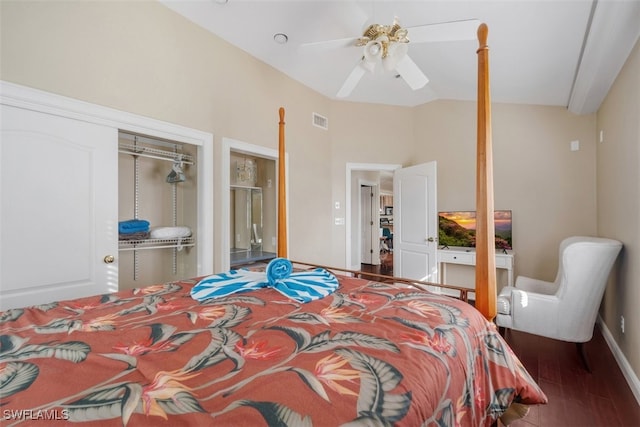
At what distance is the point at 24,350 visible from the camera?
2.74 feet

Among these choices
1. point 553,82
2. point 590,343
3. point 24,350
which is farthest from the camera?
point 553,82

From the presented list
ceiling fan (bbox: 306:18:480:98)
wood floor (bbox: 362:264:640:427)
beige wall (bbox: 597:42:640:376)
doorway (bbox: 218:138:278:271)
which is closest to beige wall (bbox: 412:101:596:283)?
beige wall (bbox: 597:42:640:376)

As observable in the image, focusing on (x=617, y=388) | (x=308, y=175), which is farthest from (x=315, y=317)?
(x=308, y=175)

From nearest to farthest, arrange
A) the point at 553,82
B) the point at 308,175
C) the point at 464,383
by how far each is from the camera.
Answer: the point at 464,383 → the point at 553,82 → the point at 308,175

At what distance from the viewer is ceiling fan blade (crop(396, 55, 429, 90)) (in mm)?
2009

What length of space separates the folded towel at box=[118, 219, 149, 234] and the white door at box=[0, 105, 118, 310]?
0.22 m

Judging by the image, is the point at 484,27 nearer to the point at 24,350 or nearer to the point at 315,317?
the point at 315,317

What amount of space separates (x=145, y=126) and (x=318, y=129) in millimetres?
2310

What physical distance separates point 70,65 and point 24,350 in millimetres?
1857

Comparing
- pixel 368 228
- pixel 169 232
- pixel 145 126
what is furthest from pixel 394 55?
pixel 368 228

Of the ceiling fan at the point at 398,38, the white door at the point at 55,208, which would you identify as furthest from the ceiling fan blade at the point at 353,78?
the white door at the point at 55,208

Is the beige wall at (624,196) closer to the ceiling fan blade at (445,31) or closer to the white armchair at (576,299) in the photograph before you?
the white armchair at (576,299)

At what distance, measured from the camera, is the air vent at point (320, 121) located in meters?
3.92

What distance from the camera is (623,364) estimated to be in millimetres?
2176
